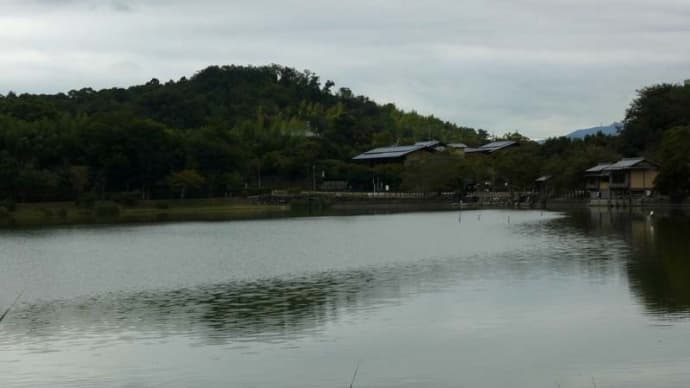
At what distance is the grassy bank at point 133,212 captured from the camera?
173 feet

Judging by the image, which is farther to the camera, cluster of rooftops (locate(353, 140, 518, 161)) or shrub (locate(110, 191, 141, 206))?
cluster of rooftops (locate(353, 140, 518, 161))

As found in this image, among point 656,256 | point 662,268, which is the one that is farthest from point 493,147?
point 662,268

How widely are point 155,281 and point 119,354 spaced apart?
28.4 feet

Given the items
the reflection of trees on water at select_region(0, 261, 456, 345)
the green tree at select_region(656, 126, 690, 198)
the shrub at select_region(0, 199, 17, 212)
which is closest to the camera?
the reflection of trees on water at select_region(0, 261, 456, 345)

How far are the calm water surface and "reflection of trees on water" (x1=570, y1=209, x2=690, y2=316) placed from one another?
8 centimetres

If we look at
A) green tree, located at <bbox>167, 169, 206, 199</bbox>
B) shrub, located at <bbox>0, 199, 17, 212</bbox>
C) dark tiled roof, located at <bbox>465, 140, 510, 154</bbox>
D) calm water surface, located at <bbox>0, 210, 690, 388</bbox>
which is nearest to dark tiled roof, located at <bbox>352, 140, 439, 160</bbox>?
dark tiled roof, located at <bbox>465, 140, 510, 154</bbox>

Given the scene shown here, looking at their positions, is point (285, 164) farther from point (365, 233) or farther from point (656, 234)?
point (656, 234)

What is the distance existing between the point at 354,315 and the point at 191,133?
202ft

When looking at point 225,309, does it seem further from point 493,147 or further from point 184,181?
point 493,147

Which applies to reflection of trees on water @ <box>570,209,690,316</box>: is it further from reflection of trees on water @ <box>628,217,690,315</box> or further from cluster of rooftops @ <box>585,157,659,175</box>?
cluster of rooftops @ <box>585,157,659,175</box>

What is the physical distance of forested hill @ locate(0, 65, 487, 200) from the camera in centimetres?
6128

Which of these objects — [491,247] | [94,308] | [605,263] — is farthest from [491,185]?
[94,308]

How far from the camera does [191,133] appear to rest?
74.3m

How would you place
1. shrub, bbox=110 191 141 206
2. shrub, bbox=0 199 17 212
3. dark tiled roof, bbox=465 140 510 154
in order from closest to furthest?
shrub, bbox=0 199 17 212 → shrub, bbox=110 191 141 206 → dark tiled roof, bbox=465 140 510 154
